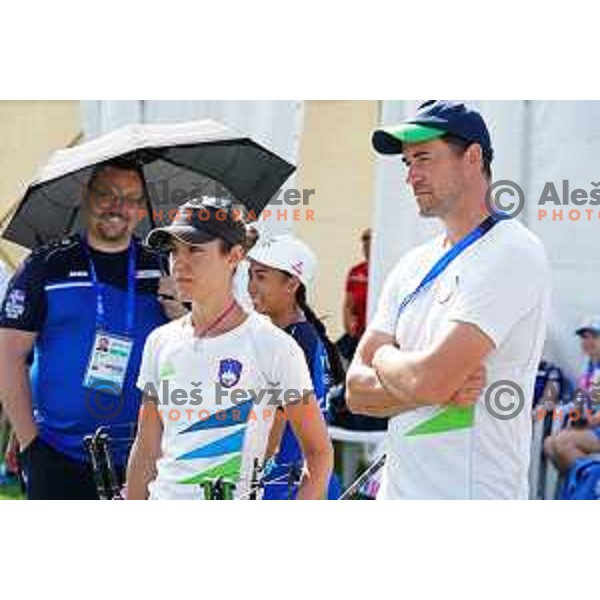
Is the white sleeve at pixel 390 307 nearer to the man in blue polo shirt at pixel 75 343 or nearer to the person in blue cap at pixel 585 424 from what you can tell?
the man in blue polo shirt at pixel 75 343

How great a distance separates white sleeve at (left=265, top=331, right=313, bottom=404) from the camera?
2.66m

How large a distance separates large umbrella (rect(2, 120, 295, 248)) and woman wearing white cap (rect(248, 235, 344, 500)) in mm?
227

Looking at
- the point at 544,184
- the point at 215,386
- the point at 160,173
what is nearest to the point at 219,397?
the point at 215,386

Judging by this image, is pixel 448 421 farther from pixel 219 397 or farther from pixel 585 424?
pixel 585 424

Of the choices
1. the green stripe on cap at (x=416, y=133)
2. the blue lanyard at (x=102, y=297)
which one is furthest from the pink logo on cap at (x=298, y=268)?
the green stripe on cap at (x=416, y=133)

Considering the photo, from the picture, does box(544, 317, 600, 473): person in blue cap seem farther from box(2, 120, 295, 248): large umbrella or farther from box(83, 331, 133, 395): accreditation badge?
box(83, 331, 133, 395): accreditation badge

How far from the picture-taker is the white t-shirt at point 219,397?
8.60 ft

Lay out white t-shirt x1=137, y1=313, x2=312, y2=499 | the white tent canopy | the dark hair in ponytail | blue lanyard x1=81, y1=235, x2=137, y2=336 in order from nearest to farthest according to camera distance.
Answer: white t-shirt x1=137, y1=313, x2=312, y2=499
blue lanyard x1=81, y1=235, x2=137, y2=336
the dark hair in ponytail
the white tent canopy

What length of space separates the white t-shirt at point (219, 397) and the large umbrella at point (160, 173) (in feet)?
2.54

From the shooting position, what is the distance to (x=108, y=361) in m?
3.16

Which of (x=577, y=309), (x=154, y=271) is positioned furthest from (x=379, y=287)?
(x=154, y=271)

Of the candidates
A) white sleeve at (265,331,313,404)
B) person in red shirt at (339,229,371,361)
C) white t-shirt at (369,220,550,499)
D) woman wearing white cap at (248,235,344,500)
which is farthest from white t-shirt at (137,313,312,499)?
person in red shirt at (339,229,371,361)

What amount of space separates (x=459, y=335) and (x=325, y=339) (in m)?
1.20
